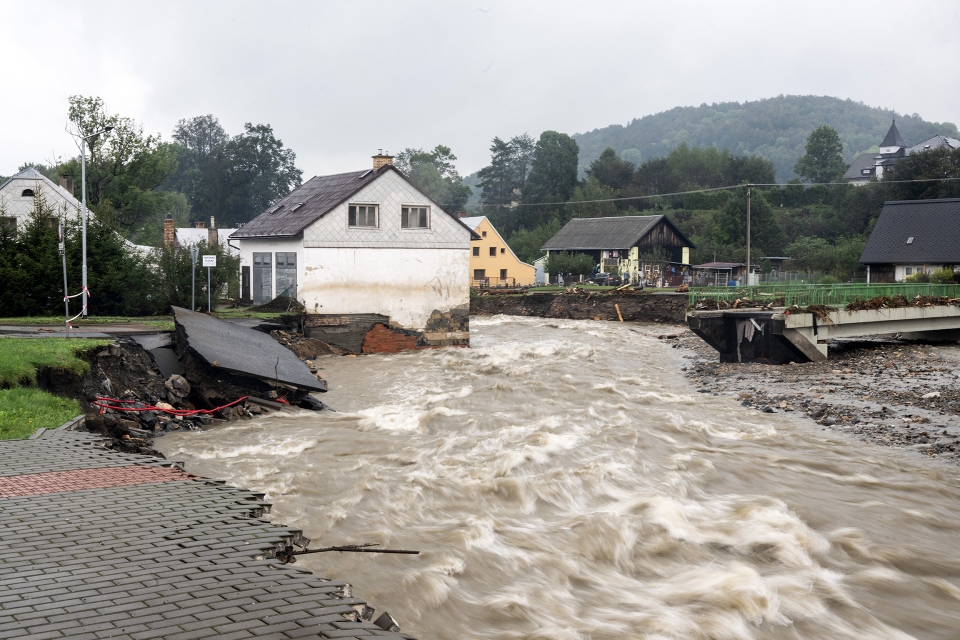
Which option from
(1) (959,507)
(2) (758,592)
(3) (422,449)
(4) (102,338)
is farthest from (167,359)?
(1) (959,507)

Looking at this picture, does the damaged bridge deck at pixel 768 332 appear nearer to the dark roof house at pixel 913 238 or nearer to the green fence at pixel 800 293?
the green fence at pixel 800 293

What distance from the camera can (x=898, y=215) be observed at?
182 feet

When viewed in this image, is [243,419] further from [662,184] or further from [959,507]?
[662,184]

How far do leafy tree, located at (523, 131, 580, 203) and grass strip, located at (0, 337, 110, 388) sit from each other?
299 feet

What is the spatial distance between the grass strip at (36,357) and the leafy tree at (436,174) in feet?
333

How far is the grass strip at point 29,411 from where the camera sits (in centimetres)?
1118

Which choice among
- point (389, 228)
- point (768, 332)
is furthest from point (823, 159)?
point (389, 228)

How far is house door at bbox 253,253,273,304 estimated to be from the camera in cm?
3356

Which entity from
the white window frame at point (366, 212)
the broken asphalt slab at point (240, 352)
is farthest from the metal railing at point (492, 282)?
the broken asphalt slab at point (240, 352)

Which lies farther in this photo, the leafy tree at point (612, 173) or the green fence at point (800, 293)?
the leafy tree at point (612, 173)

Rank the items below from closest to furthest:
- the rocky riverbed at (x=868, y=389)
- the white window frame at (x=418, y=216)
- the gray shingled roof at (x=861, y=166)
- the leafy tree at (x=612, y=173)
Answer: the rocky riverbed at (x=868, y=389) → the white window frame at (x=418, y=216) → the leafy tree at (x=612, y=173) → the gray shingled roof at (x=861, y=166)

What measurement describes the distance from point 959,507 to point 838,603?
4.57 m

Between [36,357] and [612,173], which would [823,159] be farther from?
[36,357]

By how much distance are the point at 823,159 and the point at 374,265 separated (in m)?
100
